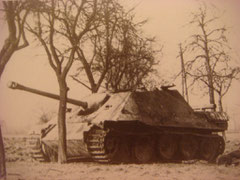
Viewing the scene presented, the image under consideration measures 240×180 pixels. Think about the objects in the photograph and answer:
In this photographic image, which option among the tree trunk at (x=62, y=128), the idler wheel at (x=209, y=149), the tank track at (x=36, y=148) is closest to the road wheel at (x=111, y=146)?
the tree trunk at (x=62, y=128)

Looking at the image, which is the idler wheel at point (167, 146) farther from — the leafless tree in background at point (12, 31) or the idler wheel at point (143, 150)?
the leafless tree in background at point (12, 31)

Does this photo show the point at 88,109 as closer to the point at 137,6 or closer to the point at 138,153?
the point at 138,153

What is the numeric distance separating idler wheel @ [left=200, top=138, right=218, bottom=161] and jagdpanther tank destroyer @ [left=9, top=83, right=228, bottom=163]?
0.09 ft

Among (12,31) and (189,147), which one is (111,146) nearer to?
(189,147)

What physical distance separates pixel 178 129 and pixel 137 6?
3.66 meters

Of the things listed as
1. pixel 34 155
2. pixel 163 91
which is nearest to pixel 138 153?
pixel 163 91

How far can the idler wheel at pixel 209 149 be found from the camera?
1095 centimetres

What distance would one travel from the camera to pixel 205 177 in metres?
6.78

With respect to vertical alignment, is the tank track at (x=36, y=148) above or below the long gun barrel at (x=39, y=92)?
below

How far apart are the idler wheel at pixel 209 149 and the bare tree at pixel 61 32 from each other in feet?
13.6

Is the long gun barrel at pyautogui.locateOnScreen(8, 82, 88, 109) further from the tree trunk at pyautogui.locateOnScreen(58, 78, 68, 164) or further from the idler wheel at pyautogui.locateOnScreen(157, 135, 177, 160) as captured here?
the idler wheel at pyautogui.locateOnScreen(157, 135, 177, 160)

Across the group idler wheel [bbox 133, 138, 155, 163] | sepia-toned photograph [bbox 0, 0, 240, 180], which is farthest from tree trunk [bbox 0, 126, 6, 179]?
idler wheel [bbox 133, 138, 155, 163]

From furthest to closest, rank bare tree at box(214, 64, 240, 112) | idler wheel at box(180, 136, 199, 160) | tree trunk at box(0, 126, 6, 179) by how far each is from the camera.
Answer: idler wheel at box(180, 136, 199, 160)
bare tree at box(214, 64, 240, 112)
tree trunk at box(0, 126, 6, 179)

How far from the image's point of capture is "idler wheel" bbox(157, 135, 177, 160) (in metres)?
9.80
